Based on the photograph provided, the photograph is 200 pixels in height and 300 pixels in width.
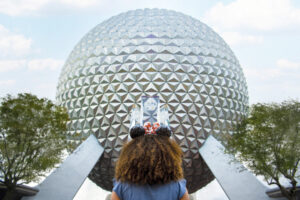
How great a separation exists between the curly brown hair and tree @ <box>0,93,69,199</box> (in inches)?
360

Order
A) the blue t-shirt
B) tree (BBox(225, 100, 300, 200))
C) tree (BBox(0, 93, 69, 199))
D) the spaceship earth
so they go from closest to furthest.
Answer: the blue t-shirt, tree (BBox(0, 93, 69, 199)), tree (BBox(225, 100, 300, 200)), the spaceship earth

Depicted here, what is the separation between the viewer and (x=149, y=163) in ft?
8.21

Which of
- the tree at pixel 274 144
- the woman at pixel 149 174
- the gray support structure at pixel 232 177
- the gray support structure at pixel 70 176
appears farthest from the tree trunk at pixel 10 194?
the tree at pixel 274 144

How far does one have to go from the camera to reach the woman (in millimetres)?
2467

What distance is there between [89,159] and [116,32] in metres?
8.96

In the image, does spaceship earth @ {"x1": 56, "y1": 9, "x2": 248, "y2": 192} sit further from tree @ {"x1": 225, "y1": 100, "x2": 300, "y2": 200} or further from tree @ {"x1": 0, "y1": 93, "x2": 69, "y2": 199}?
tree @ {"x1": 0, "y1": 93, "x2": 69, "y2": 199}

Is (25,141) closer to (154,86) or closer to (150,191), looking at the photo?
(154,86)

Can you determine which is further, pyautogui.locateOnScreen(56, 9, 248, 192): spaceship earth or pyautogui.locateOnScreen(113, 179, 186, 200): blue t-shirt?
pyautogui.locateOnScreen(56, 9, 248, 192): spaceship earth

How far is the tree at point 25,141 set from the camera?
10.2m

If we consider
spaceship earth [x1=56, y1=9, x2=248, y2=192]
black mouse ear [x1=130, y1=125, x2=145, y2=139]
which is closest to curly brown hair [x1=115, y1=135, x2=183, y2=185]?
black mouse ear [x1=130, y1=125, x2=145, y2=139]

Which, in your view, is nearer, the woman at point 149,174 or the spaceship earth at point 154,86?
the woman at point 149,174

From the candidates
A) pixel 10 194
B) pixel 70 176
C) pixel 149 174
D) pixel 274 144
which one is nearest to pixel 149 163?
pixel 149 174

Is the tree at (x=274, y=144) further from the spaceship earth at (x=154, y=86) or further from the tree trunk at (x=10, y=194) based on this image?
the tree trunk at (x=10, y=194)

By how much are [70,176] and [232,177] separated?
770 cm
